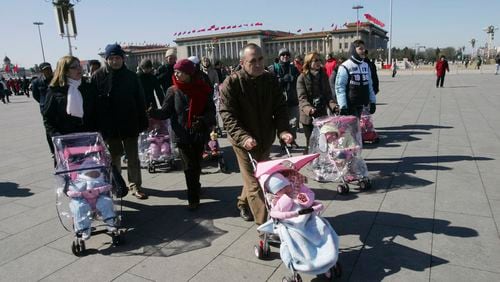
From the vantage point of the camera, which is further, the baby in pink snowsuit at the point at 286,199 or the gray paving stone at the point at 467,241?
the gray paving stone at the point at 467,241

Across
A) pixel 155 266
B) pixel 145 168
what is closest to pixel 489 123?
pixel 145 168

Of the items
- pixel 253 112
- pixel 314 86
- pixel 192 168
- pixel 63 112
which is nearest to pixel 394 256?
pixel 253 112

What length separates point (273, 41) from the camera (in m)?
118

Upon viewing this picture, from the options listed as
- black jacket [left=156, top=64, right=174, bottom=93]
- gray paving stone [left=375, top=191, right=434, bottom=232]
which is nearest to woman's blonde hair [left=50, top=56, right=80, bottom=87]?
black jacket [left=156, top=64, right=174, bottom=93]

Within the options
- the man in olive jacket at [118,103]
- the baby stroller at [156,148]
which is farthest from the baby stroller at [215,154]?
the man in olive jacket at [118,103]

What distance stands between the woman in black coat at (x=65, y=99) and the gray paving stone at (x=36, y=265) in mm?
1343

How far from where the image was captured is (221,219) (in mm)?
4535

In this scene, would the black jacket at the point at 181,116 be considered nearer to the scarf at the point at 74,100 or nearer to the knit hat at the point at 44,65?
the scarf at the point at 74,100

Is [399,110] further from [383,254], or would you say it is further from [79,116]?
[79,116]

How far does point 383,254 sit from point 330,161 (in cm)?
213

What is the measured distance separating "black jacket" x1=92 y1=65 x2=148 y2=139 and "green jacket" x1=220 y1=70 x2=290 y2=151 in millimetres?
1683

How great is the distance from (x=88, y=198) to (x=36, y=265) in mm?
788

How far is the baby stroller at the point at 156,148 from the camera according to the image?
6763 millimetres

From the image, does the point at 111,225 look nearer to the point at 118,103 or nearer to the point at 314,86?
→ the point at 118,103
